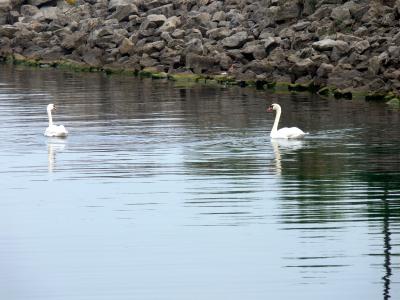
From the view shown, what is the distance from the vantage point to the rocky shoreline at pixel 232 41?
4816 cm

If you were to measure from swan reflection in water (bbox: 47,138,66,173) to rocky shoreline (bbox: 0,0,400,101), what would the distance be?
14.0 m

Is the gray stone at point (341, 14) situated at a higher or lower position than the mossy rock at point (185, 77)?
higher

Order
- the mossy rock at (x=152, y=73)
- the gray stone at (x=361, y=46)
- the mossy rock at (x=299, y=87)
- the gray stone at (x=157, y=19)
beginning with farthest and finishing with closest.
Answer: the gray stone at (x=157, y=19) < the mossy rock at (x=152, y=73) < the mossy rock at (x=299, y=87) < the gray stone at (x=361, y=46)

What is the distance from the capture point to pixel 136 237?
66.5 ft

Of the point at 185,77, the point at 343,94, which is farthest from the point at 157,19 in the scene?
the point at 343,94

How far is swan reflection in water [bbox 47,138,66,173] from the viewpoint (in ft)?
95.3

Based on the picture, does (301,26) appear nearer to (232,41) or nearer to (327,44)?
(232,41)

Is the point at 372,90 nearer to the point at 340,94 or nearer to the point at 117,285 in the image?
the point at 340,94

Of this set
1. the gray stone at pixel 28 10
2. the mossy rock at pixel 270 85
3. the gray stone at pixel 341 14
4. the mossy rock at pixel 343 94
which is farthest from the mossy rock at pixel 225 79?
the gray stone at pixel 28 10

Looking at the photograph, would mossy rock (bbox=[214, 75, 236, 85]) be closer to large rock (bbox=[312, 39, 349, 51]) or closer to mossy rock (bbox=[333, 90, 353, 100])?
large rock (bbox=[312, 39, 349, 51])

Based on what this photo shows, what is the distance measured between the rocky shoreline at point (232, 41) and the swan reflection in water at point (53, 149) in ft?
45.8

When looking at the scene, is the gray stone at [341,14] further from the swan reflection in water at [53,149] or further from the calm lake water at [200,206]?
the swan reflection in water at [53,149]

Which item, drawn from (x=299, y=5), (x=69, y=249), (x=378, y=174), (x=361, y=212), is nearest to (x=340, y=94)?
(x=299, y=5)

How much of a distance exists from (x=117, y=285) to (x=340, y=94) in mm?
29409
